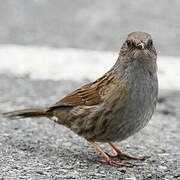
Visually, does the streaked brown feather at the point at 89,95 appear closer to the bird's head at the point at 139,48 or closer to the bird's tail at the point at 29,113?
the bird's tail at the point at 29,113

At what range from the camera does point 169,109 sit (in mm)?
8094

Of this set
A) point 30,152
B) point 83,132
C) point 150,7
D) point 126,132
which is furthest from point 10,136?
point 150,7

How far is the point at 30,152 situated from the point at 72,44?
19.9ft

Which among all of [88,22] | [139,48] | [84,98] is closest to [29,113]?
[84,98]

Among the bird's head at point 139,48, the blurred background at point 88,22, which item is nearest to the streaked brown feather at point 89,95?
the bird's head at point 139,48

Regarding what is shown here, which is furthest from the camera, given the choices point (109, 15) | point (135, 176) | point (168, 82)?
point (109, 15)

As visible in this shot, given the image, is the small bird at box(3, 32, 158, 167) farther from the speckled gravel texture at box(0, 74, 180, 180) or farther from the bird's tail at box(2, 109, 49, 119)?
the bird's tail at box(2, 109, 49, 119)

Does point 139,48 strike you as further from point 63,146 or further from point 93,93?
point 63,146

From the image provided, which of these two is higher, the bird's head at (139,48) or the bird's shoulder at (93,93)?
the bird's head at (139,48)

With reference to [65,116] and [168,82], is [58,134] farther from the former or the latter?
[168,82]

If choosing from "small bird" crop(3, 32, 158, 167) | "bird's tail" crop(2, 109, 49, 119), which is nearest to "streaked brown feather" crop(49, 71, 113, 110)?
"small bird" crop(3, 32, 158, 167)

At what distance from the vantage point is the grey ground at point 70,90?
5.16m

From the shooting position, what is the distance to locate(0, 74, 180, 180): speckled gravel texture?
4.97 metres

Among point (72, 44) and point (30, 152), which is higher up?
point (72, 44)
